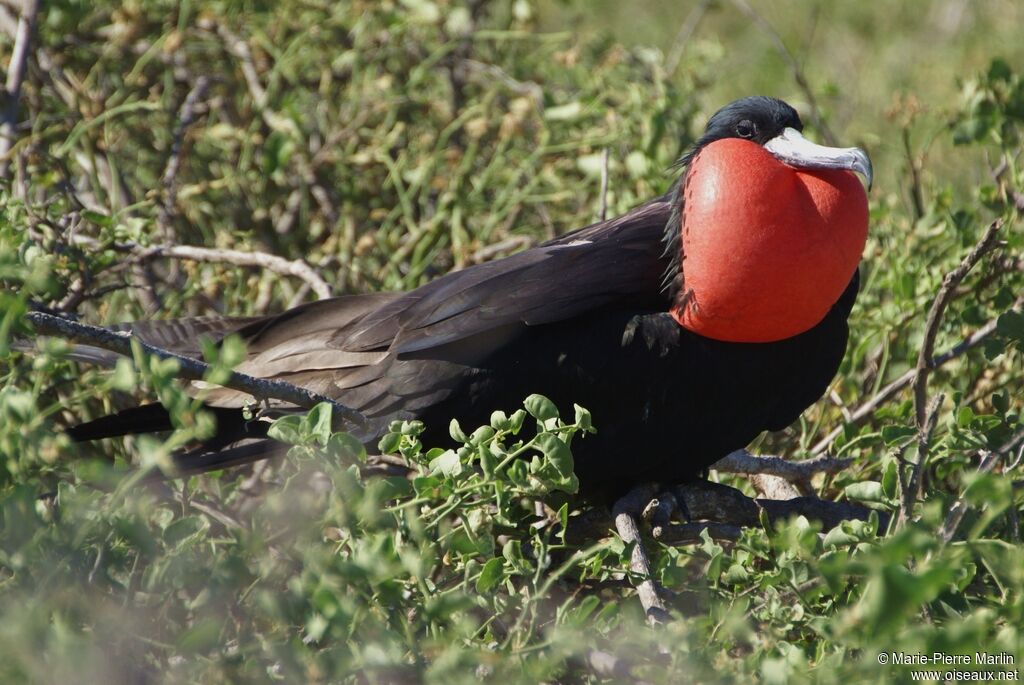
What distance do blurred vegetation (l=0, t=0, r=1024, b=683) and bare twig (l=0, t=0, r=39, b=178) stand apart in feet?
0.19

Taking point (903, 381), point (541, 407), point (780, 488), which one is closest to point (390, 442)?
point (541, 407)

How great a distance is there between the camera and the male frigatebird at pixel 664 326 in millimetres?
2176

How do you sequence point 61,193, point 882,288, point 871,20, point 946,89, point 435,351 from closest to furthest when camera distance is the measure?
1. point 435,351
2. point 61,193
3. point 882,288
4. point 946,89
5. point 871,20

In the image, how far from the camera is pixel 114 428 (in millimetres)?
2330

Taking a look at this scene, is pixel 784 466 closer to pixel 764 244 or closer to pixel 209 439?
pixel 764 244

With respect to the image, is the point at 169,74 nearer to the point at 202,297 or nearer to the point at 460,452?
the point at 202,297

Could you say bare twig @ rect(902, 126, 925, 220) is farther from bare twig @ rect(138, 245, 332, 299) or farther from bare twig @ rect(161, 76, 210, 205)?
bare twig @ rect(161, 76, 210, 205)

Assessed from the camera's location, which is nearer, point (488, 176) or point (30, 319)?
point (30, 319)

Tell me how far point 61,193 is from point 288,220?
0.72 meters

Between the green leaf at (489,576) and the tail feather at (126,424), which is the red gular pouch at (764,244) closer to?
the green leaf at (489,576)

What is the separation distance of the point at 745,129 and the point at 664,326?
42 centimetres

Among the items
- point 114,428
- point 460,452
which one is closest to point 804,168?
point 460,452

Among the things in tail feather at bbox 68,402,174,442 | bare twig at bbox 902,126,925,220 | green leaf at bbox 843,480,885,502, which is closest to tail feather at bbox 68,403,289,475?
tail feather at bbox 68,402,174,442

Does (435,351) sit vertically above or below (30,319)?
below
